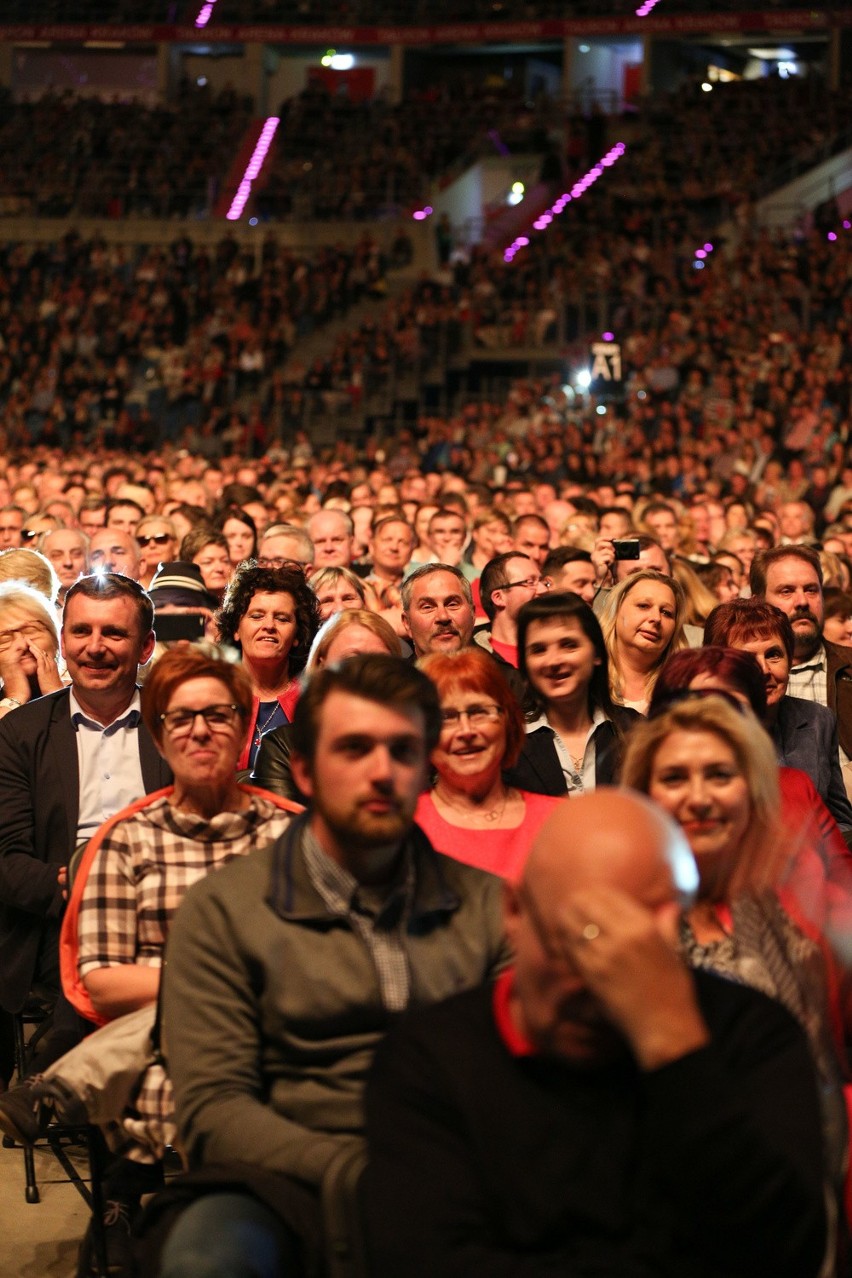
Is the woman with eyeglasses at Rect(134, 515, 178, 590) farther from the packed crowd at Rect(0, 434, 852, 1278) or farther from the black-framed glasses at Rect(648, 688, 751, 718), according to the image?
the black-framed glasses at Rect(648, 688, 751, 718)

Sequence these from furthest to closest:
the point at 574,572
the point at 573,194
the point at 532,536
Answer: the point at 573,194
the point at 532,536
the point at 574,572

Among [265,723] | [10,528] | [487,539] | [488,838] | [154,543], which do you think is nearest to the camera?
[488,838]

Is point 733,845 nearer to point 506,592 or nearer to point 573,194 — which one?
point 506,592

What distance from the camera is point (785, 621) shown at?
4.87 m

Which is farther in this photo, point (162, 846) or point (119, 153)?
point (119, 153)

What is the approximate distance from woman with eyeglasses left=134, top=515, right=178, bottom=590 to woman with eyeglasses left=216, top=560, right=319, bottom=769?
2.69 meters

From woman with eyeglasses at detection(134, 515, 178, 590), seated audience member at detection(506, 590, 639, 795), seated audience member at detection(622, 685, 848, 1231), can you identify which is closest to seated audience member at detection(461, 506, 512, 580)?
woman with eyeglasses at detection(134, 515, 178, 590)

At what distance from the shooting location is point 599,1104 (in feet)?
7.18

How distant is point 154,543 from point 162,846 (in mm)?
4754

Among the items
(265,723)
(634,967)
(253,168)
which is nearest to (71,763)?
(265,723)

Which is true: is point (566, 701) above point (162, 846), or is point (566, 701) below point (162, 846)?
above

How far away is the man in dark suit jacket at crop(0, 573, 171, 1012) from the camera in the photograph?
427cm

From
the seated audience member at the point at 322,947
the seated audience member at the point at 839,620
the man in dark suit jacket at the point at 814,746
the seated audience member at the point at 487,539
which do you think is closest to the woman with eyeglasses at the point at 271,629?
the man in dark suit jacket at the point at 814,746

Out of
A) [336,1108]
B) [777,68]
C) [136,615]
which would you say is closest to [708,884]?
[336,1108]
